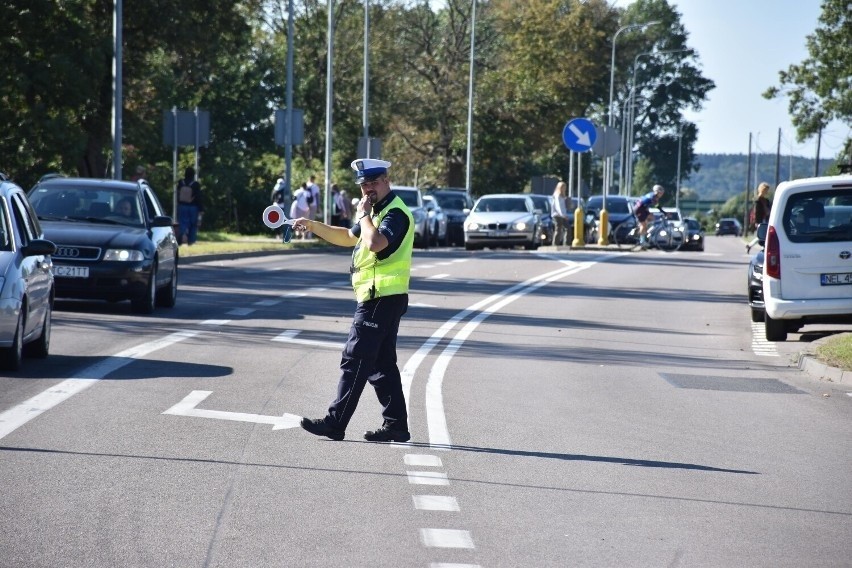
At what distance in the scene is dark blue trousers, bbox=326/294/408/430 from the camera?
985 cm

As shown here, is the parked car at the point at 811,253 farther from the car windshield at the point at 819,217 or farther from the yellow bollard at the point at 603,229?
the yellow bollard at the point at 603,229

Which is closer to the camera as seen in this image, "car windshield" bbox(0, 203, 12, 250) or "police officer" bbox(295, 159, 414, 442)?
"police officer" bbox(295, 159, 414, 442)

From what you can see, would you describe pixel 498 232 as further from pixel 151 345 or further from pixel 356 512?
pixel 356 512

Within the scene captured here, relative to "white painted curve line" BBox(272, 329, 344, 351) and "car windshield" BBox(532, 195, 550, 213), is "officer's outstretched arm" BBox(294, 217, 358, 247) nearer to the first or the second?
"white painted curve line" BBox(272, 329, 344, 351)

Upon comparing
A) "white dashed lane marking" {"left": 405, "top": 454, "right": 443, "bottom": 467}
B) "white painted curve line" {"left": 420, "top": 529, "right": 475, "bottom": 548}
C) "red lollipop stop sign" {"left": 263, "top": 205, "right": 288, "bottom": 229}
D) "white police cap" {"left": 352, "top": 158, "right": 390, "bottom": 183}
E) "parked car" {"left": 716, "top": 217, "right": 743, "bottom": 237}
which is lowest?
"parked car" {"left": 716, "top": 217, "right": 743, "bottom": 237}

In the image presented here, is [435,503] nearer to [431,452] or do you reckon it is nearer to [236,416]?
[431,452]

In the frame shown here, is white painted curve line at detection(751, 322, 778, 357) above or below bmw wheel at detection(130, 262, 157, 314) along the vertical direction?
below

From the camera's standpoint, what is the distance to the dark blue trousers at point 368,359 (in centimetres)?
985

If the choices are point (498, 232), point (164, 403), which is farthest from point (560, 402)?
point (498, 232)

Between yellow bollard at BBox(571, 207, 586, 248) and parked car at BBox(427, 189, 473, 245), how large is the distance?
568 cm

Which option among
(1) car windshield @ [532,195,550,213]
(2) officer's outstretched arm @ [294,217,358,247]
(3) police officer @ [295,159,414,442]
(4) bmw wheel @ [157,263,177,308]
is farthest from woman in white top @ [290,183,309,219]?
(3) police officer @ [295,159,414,442]

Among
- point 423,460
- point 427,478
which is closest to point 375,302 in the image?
point 423,460

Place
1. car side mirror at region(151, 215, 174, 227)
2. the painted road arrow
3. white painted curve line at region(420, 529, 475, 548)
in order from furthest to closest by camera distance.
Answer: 1. car side mirror at region(151, 215, 174, 227)
2. the painted road arrow
3. white painted curve line at region(420, 529, 475, 548)

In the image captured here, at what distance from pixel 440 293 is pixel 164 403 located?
13.8m
